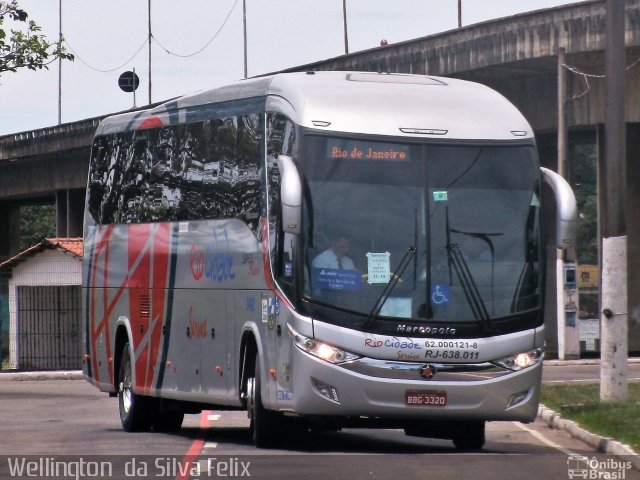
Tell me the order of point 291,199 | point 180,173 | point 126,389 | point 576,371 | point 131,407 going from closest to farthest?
point 291,199 < point 180,173 < point 131,407 < point 126,389 < point 576,371

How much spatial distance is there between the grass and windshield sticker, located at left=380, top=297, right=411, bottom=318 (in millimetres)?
2519

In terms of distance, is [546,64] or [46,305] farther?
[46,305]

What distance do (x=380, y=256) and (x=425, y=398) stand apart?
54.7 inches

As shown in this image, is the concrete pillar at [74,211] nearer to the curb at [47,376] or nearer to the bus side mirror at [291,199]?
the curb at [47,376]

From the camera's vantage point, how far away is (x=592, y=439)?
17203mm

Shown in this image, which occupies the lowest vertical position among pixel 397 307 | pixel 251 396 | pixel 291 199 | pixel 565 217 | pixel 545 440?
pixel 545 440

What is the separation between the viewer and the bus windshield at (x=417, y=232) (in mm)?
15133

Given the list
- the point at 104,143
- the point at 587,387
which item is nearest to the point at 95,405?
the point at 104,143

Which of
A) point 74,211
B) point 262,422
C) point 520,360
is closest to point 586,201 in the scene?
point 74,211

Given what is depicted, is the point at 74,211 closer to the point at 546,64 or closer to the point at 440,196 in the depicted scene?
the point at 546,64

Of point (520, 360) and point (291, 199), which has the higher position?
point (291, 199)

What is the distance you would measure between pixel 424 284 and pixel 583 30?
21.7 m

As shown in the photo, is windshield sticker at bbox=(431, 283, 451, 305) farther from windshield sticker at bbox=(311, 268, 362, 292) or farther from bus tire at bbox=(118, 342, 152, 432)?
bus tire at bbox=(118, 342, 152, 432)

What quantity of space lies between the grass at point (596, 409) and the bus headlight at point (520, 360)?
1263 mm
